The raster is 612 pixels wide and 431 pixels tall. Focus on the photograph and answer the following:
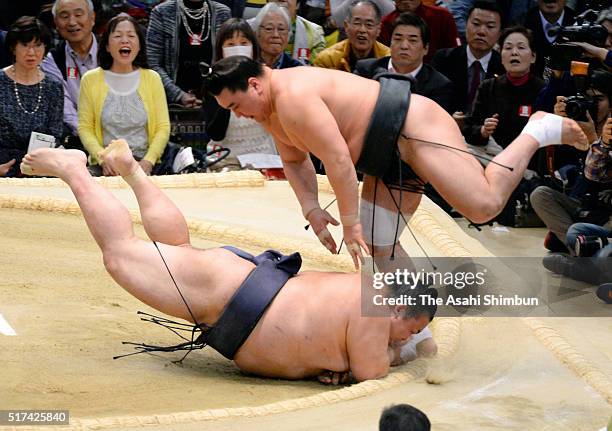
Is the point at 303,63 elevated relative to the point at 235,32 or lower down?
lower down

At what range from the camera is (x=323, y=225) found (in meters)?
3.26

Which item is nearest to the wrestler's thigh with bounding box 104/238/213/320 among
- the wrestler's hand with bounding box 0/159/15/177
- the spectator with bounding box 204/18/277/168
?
the spectator with bounding box 204/18/277/168

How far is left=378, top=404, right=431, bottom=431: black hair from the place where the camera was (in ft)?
5.57

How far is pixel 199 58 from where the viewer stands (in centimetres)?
547

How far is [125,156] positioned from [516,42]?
7.97ft

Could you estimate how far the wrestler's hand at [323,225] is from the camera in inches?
128

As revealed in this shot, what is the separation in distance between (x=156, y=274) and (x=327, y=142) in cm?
56

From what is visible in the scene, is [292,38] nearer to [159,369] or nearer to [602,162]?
[602,162]

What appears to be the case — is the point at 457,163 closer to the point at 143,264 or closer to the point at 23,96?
the point at 143,264

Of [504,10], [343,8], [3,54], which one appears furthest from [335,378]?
[504,10]

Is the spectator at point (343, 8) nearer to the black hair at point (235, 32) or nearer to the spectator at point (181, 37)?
the spectator at point (181, 37)

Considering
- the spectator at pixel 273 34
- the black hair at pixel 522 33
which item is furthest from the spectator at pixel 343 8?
the black hair at pixel 522 33

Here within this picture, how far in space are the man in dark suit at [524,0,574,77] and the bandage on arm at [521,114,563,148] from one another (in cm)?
228

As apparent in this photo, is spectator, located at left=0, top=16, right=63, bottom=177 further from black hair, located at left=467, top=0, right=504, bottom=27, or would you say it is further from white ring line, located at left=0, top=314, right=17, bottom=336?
black hair, located at left=467, top=0, right=504, bottom=27
